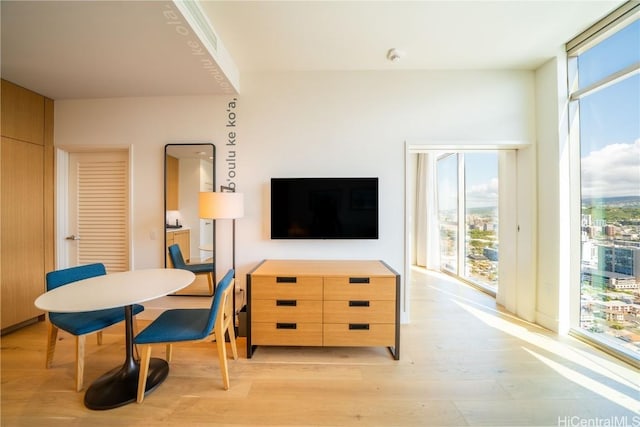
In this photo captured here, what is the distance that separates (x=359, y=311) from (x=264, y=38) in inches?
104

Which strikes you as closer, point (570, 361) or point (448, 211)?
point (570, 361)

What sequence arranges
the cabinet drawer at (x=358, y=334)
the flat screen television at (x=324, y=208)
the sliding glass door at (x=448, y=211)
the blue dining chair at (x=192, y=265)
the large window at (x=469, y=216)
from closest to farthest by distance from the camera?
the cabinet drawer at (x=358, y=334) < the flat screen television at (x=324, y=208) < the blue dining chair at (x=192, y=265) < the large window at (x=469, y=216) < the sliding glass door at (x=448, y=211)

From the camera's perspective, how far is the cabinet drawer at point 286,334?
2.10 metres

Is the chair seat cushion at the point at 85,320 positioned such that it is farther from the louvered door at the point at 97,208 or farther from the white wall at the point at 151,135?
the louvered door at the point at 97,208

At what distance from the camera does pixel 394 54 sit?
7.81 feet

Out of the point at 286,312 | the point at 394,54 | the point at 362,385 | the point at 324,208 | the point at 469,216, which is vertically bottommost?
the point at 362,385

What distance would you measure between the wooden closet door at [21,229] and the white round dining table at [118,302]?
4.88ft

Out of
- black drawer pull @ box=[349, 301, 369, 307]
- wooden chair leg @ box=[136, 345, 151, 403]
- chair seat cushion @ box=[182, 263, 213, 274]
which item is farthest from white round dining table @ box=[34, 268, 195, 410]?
black drawer pull @ box=[349, 301, 369, 307]

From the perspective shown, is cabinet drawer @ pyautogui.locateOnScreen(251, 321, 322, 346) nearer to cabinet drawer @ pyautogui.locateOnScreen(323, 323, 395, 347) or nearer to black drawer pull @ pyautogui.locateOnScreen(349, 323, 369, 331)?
cabinet drawer @ pyautogui.locateOnScreen(323, 323, 395, 347)

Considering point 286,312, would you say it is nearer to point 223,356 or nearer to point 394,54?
point 223,356

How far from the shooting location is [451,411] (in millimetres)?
1557

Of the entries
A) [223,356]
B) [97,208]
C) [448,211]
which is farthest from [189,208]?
[448,211]

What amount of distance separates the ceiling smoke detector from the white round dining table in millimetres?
2781

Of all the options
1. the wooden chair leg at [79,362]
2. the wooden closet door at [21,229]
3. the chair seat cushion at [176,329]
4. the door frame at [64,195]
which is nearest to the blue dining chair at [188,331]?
Answer: the chair seat cushion at [176,329]
